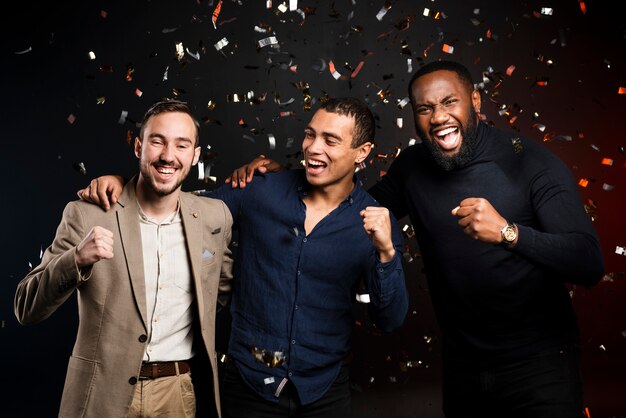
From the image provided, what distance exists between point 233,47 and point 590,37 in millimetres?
2471

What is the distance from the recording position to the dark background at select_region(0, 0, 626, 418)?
4125 millimetres

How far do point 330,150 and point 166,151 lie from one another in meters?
0.74

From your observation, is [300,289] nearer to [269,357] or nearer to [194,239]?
[269,357]

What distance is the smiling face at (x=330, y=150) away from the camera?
9.82 feet

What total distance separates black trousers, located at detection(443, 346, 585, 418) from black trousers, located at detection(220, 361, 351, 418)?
2.02ft

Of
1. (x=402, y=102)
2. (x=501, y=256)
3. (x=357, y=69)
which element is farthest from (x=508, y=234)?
(x=357, y=69)

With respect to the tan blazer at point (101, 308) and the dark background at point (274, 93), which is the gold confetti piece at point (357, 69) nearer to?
the dark background at point (274, 93)

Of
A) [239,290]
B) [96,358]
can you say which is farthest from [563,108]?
[96,358]

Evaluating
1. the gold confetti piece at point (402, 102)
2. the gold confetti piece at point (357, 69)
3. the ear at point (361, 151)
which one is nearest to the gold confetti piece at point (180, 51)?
the gold confetti piece at point (357, 69)

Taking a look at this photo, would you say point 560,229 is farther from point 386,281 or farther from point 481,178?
point 386,281

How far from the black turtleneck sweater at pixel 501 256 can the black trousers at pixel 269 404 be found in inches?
24.8

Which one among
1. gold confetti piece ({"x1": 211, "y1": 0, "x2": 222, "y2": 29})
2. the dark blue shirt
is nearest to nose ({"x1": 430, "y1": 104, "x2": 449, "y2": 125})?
the dark blue shirt

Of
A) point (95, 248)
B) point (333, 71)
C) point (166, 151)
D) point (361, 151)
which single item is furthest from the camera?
point (333, 71)

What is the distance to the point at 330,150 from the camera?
301cm
